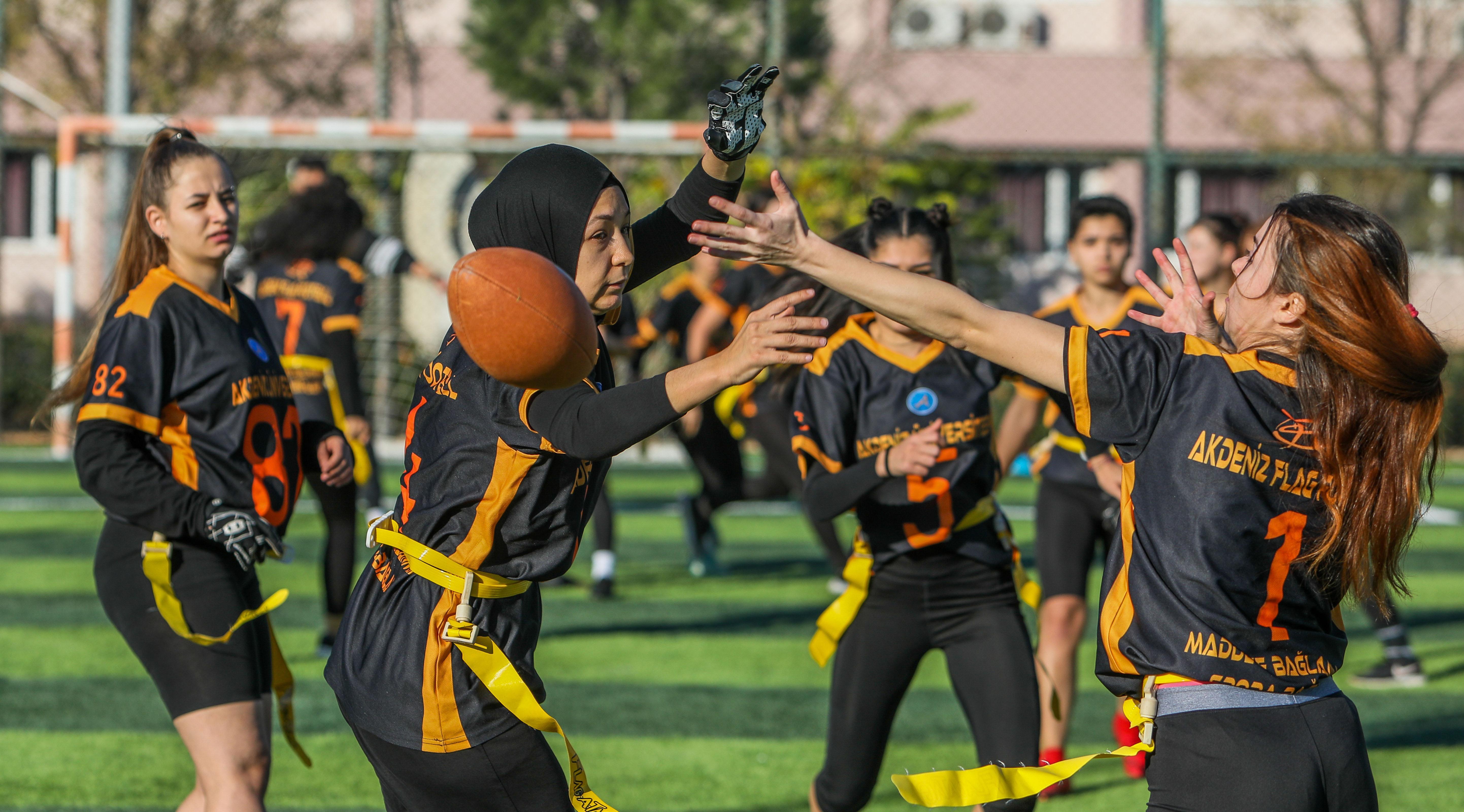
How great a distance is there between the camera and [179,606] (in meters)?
3.60

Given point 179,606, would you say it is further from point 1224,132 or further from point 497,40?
point 1224,132

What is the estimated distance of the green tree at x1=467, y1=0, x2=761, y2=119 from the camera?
628 inches

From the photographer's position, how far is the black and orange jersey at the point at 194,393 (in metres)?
3.72

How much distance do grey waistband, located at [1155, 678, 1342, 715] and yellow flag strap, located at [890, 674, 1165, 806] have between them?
0.03 m

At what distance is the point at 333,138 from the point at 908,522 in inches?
363

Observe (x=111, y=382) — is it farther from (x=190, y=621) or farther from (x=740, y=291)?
(x=740, y=291)

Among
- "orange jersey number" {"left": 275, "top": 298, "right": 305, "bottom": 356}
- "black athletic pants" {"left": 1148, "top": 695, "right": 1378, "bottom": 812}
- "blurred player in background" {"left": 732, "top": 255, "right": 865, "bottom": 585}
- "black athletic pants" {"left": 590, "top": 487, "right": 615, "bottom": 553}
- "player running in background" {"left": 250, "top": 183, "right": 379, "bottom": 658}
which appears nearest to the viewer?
"black athletic pants" {"left": 1148, "top": 695, "right": 1378, "bottom": 812}

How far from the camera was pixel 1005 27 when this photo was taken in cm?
2302

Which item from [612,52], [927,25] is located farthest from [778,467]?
[927,25]

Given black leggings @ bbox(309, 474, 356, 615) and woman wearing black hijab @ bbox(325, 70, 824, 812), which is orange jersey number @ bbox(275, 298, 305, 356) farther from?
woman wearing black hijab @ bbox(325, 70, 824, 812)

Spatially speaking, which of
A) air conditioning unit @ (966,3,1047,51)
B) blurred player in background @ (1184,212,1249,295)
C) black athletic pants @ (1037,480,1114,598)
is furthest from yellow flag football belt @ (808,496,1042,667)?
air conditioning unit @ (966,3,1047,51)

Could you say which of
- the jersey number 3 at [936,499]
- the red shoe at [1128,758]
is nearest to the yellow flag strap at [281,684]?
the jersey number 3 at [936,499]

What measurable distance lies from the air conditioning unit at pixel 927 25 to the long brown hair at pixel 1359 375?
14.8 m

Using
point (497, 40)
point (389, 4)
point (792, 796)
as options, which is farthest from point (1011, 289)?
point (792, 796)
